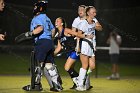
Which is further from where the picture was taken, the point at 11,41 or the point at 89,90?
the point at 11,41

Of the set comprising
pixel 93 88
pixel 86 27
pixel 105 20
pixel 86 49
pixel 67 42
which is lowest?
pixel 93 88

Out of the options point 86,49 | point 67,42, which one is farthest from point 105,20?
point 86,49

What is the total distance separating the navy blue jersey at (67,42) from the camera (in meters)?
11.8

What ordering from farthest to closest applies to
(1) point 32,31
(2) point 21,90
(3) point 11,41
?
(3) point 11,41 < (2) point 21,90 < (1) point 32,31

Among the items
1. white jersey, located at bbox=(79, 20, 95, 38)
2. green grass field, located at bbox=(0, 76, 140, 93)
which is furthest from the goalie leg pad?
white jersey, located at bbox=(79, 20, 95, 38)

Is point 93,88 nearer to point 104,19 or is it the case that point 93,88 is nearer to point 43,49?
point 43,49

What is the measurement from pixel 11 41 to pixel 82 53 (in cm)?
1491

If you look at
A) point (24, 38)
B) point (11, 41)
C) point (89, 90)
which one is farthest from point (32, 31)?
point (11, 41)

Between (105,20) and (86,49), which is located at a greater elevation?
(105,20)

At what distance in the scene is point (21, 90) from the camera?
1125cm

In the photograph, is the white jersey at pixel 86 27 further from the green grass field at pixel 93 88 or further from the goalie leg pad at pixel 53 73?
the green grass field at pixel 93 88

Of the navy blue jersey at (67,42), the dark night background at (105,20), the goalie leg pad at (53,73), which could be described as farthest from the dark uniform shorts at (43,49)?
the dark night background at (105,20)

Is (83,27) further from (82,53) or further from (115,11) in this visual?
(115,11)

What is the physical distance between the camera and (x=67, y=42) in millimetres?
11891
